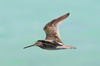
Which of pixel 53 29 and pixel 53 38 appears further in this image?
pixel 53 29

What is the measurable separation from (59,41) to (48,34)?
97.1 inches

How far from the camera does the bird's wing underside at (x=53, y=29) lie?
4231cm

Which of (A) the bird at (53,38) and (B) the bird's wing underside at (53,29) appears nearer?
(A) the bird at (53,38)

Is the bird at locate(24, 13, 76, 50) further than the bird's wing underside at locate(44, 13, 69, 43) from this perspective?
No

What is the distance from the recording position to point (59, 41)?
4100 cm

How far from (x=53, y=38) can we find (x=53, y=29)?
158 cm

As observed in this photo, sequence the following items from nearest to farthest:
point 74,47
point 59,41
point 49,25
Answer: point 74,47
point 59,41
point 49,25

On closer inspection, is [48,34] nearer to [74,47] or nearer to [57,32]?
[57,32]

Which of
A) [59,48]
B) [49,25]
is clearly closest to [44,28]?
[49,25]

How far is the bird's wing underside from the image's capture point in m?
42.3

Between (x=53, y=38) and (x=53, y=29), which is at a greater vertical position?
(x=53, y=29)

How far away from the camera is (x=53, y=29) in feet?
142

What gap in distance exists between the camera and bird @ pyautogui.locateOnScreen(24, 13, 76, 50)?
1503 inches

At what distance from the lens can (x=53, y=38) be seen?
4212 centimetres
